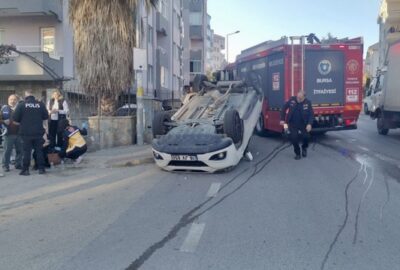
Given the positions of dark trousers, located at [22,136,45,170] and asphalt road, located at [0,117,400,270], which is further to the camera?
dark trousers, located at [22,136,45,170]

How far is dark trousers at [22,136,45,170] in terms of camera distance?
9.41 meters

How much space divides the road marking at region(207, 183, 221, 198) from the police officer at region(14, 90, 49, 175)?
146 inches

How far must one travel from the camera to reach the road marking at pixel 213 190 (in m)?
7.64

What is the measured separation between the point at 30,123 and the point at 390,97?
1205 centimetres

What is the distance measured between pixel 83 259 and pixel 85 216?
171 cm

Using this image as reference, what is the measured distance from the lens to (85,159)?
11.5 m

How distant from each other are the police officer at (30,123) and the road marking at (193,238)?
16.0 ft

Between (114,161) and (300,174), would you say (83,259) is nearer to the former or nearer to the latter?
(300,174)

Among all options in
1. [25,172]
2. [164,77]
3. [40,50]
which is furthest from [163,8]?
[25,172]

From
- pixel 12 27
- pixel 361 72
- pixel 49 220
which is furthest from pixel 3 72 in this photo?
pixel 49 220

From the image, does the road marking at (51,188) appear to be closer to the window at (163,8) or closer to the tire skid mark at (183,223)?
the tire skid mark at (183,223)

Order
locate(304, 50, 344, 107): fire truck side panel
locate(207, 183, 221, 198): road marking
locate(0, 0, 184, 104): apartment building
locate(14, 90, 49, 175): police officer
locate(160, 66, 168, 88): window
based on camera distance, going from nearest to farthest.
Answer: locate(207, 183, 221, 198): road marking
locate(14, 90, 49, 175): police officer
locate(304, 50, 344, 107): fire truck side panel
locate(0, 0, 184, 104): apartment building
locate(160, 66, 168, 88): window

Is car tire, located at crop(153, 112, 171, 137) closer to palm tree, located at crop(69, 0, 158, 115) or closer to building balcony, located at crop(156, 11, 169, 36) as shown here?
palm tree, located at crop(69, 0, 158, 115)

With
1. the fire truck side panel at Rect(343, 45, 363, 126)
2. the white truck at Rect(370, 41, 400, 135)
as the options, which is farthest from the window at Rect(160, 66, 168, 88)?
the fire truck side panel at Rect(343, 45, 363, 126)
